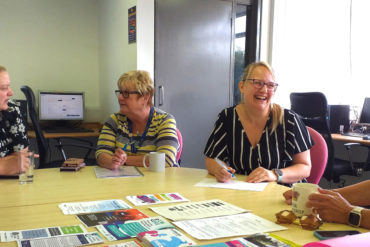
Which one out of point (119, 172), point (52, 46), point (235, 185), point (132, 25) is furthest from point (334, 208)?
point (52, 46)

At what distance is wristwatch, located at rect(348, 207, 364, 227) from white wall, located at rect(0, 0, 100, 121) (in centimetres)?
386

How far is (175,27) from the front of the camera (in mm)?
3814

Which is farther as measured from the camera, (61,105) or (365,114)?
(61,105)

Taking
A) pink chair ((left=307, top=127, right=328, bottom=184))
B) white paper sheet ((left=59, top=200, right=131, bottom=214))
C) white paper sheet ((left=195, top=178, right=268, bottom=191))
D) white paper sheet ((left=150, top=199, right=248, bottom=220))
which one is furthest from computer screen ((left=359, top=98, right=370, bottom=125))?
white paper sheet ((left=59, top=200, right=131, bottom=214))

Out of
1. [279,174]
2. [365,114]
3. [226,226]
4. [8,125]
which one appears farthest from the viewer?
[365,114]

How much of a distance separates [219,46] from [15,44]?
236 cm

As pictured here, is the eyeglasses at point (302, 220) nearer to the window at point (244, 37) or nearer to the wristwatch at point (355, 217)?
the wristwatch at point (355, 217)

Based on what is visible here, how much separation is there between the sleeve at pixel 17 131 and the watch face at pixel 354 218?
1664 millimetres

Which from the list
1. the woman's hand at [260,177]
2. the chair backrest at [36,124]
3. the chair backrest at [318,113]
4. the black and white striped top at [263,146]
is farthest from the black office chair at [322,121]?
the chair backrest at [36,124]

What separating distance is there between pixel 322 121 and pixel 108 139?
7.09 ft

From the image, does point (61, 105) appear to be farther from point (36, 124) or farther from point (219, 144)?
point (219, 144)

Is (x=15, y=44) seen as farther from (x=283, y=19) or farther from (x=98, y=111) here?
(x=283, y=19)

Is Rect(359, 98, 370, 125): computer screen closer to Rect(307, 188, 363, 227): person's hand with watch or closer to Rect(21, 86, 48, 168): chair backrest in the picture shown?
Rect(307, 188, 363, 227): person's hand with watch

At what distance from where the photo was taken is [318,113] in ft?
11.2
